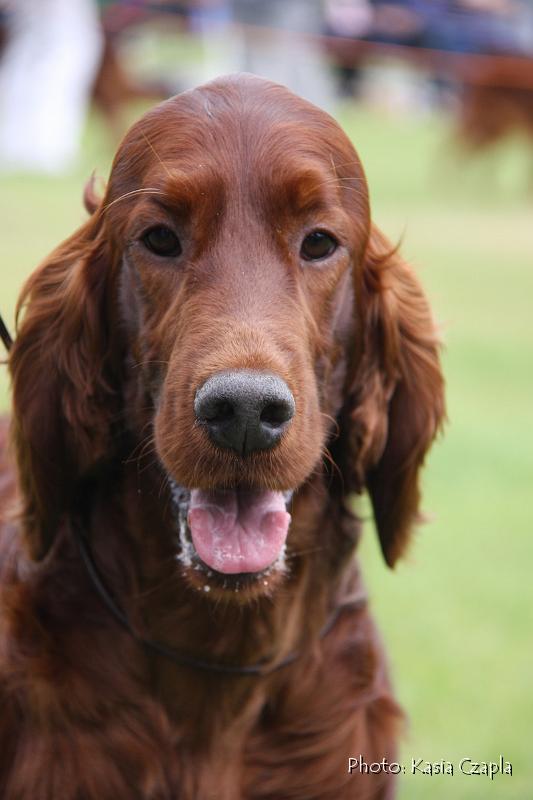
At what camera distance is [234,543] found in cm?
257

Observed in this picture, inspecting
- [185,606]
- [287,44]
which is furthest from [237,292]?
[287,44]

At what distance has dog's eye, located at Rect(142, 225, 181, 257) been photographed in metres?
2.70

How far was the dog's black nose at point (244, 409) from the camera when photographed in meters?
2.35

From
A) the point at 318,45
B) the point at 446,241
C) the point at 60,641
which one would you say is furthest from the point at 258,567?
the point at 318,45

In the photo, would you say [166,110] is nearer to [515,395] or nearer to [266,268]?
[266,268]

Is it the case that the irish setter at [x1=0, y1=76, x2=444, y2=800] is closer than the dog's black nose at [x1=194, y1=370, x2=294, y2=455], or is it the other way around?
the dog's black nose at [x1=194, y1=370, x2=294, y2=455]

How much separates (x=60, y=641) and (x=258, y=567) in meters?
0.54

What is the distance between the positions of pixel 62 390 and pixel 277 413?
0.65 metres

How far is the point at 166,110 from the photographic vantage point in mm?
2752

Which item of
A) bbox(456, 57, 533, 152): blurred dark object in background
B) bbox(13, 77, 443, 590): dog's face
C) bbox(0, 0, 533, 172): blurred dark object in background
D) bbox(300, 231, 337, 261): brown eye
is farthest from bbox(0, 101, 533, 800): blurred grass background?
bbox(456, 57, 533, 152): blurred dark object in background

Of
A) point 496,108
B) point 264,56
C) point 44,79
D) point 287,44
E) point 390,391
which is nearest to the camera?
point 390,391

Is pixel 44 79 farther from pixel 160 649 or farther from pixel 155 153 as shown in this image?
pixel 160 649

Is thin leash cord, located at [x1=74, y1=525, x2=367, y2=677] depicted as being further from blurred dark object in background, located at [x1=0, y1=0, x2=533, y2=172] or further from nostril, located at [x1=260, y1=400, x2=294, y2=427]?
blurred dark object in background, located at [x1=0, y1=0, x2=533, y2=172]

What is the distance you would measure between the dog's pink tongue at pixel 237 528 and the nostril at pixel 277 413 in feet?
0.82
